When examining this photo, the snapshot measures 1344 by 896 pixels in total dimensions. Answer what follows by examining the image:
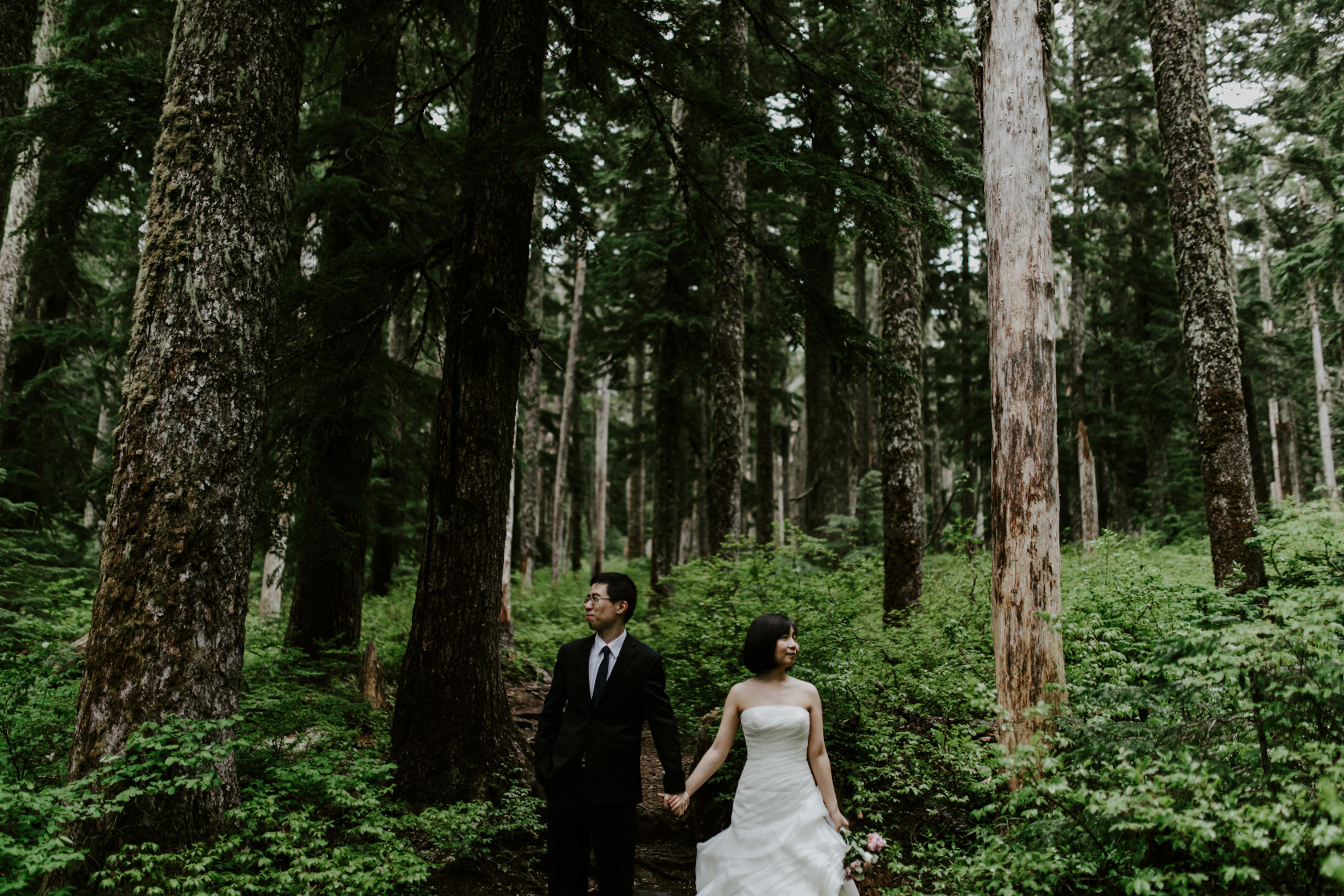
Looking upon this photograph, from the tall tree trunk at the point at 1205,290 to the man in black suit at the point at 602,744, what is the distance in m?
7.17

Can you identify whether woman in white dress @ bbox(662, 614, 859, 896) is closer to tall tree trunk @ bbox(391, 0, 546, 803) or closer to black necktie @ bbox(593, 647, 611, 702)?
black necktie @ bbox(593, 647, 611, 702)

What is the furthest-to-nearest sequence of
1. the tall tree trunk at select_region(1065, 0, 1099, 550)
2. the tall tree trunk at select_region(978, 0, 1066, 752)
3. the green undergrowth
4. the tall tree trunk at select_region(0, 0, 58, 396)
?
the tall tree trunk at select_region(1065, 0, 1099, 550) < the tall tree trunk at select_region(0, 0, 58, 396) < the tall tree trunk at select_region(978, 0, 1066, 752) < the green undergrowth

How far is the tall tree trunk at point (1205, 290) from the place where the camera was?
8359 mm

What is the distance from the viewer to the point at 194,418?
4.45m

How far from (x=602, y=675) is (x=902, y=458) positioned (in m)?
6.48

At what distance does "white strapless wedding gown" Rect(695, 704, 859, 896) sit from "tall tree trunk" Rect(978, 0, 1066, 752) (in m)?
1.54

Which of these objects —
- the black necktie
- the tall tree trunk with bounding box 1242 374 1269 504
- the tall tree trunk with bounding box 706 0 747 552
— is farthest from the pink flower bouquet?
the tall tree trunk with bounding box 1242 374 1269 504

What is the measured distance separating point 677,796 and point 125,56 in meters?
14.3

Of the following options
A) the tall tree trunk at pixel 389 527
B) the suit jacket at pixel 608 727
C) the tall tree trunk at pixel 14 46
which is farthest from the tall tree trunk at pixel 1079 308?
the tall tree trunk at pixel 14 46

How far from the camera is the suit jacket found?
13.7 feet

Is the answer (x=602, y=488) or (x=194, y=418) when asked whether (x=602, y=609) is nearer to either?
(x=194, y=418)

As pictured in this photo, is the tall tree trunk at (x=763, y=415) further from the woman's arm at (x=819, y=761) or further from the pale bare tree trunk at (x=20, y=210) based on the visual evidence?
the pale bare tree trunk at (x=20, y=210)

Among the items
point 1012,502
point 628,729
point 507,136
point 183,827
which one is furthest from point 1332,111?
point 183,827

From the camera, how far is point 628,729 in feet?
14.1
